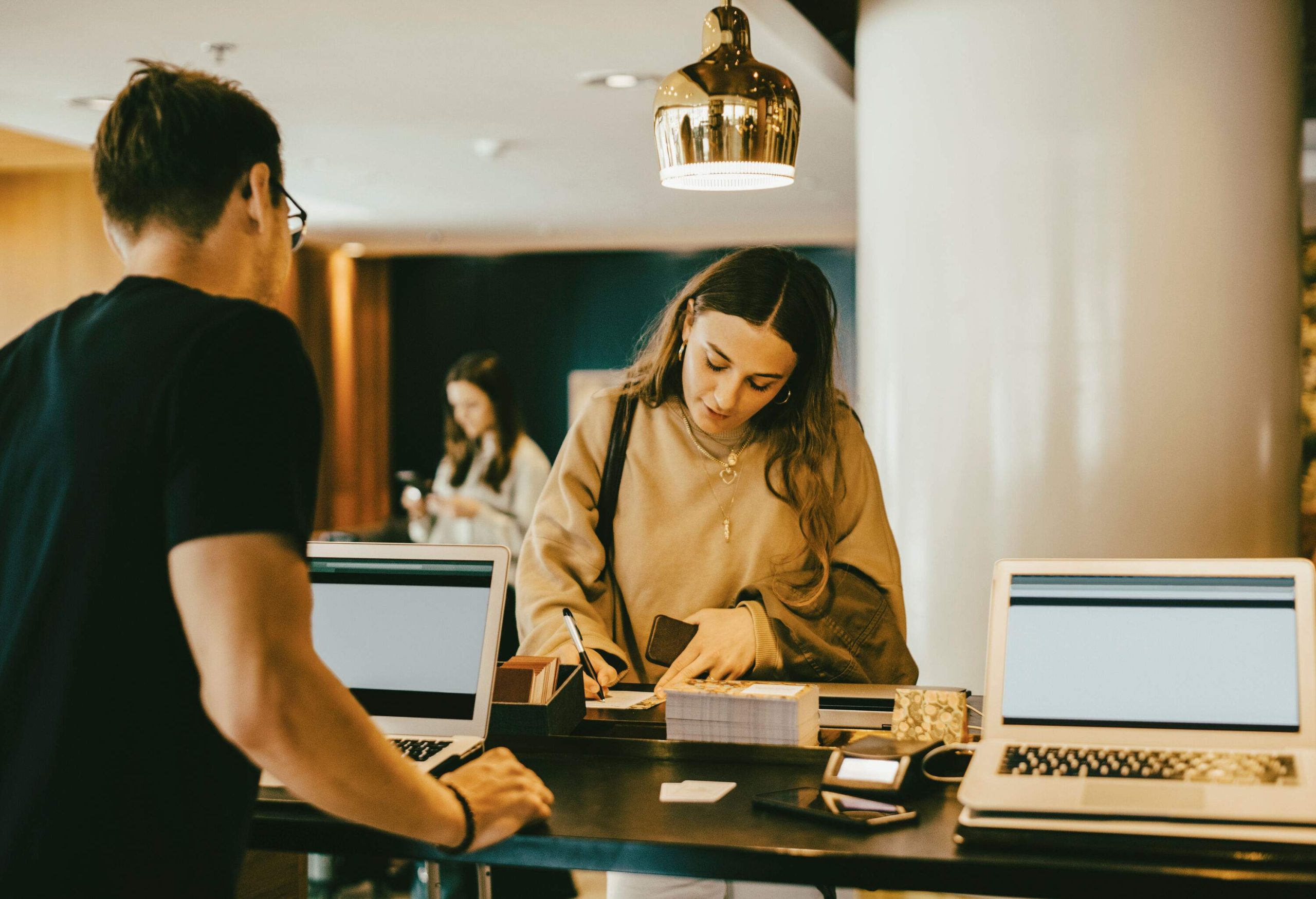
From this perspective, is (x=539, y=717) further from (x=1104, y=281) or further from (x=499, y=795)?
(x=1104, y=281)

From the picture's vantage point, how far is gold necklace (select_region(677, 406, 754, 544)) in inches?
81.0

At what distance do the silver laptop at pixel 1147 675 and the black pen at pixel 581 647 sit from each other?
0.65 meters

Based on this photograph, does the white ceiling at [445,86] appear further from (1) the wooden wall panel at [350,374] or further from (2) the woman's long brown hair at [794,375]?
(2) the woman's long brown hair at [794,375]

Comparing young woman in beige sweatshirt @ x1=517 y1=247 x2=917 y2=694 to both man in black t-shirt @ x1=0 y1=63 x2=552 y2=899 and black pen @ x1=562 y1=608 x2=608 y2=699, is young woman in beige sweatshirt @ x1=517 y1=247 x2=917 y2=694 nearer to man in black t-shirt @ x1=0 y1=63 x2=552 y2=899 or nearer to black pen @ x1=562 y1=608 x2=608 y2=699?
black pen @ x1=562 y1=608 x2=608 y2=699

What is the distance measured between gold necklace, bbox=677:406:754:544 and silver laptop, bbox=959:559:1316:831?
0.61m

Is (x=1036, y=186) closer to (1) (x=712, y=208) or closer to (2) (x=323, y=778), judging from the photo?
(2) (x=323, y=778)

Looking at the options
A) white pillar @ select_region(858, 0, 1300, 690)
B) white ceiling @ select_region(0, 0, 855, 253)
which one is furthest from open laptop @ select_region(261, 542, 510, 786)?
white ceiling @ select_region(0, 0, 855, 253)

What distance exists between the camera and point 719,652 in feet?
6.16

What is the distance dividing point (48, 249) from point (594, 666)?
20.8 feet

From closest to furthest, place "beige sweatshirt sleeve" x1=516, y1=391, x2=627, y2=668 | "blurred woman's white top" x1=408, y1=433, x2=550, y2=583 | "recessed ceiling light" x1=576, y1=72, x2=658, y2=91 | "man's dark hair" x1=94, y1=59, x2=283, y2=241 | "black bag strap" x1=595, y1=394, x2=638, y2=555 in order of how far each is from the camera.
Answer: "man's dark hair" x1=94, y1=59, x2=283, y2=241 → "beige sweatshirt sleeve" x1=516, y1=391, x2=627, y2=668 → "black bag strap" x1=595, y1=394, x2=638, y2=555 → "recessed ceiling light" x1=576, y1=72, x2=658, y2=91 → "blurred woman's white top" x1=408, y1=433, x2=550, y2=583

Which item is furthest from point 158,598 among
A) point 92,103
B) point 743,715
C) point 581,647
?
point 92,103

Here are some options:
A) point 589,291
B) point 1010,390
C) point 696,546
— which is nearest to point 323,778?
point 696,546

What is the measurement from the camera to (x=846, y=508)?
82.1 inches

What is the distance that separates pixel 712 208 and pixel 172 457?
7.48 metres
